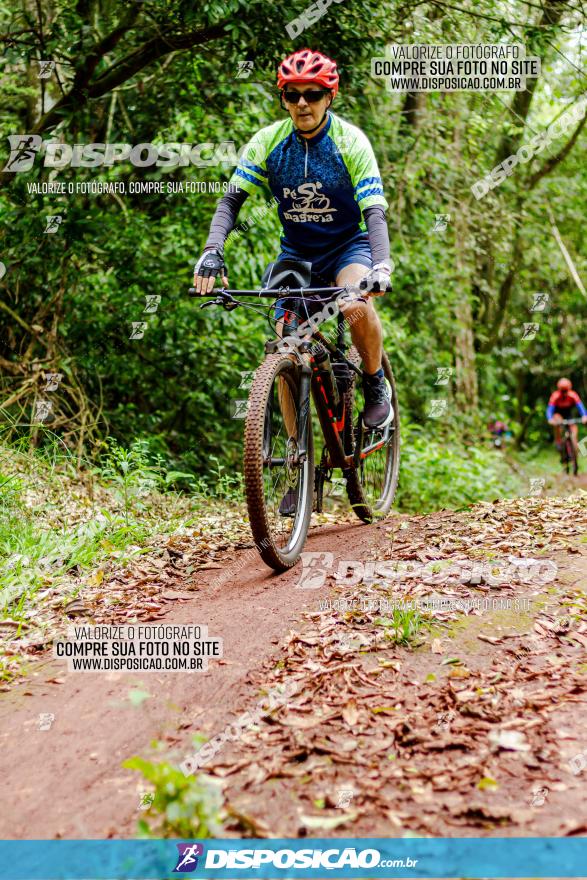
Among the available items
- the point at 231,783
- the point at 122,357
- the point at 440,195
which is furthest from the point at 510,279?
the point at 231,783

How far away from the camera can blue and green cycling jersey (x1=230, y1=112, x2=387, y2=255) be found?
14.9 feet

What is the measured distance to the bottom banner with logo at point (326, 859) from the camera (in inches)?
77.0

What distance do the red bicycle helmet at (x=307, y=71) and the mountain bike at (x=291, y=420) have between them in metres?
0.99

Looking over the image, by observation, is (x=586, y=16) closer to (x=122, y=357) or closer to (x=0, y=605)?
(x=122, y=357)

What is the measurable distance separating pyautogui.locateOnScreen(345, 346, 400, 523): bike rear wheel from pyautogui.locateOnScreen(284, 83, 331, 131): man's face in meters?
1.59

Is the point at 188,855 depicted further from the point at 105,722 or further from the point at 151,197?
the point at 151,197

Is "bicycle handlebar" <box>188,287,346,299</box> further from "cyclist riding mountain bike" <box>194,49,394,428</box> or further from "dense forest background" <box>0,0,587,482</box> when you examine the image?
"dense forest background" <box>0,0,587,482</box>

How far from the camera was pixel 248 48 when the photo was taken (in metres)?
6.62

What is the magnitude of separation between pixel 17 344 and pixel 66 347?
1.52ft

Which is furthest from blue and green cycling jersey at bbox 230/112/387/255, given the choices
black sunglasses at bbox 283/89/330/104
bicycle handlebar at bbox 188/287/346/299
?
bicycle handlebar at bbox 188/287/346/299

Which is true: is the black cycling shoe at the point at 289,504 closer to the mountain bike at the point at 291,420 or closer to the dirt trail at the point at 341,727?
the mountain bike at the point at 291,420

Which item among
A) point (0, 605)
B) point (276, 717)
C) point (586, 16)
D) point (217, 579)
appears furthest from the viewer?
point (586, 16)

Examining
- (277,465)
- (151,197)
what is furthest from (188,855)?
(151,197)

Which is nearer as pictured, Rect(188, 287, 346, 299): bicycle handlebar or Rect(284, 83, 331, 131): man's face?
Rect(188, 287, 346, 299): bicycle handlebar
